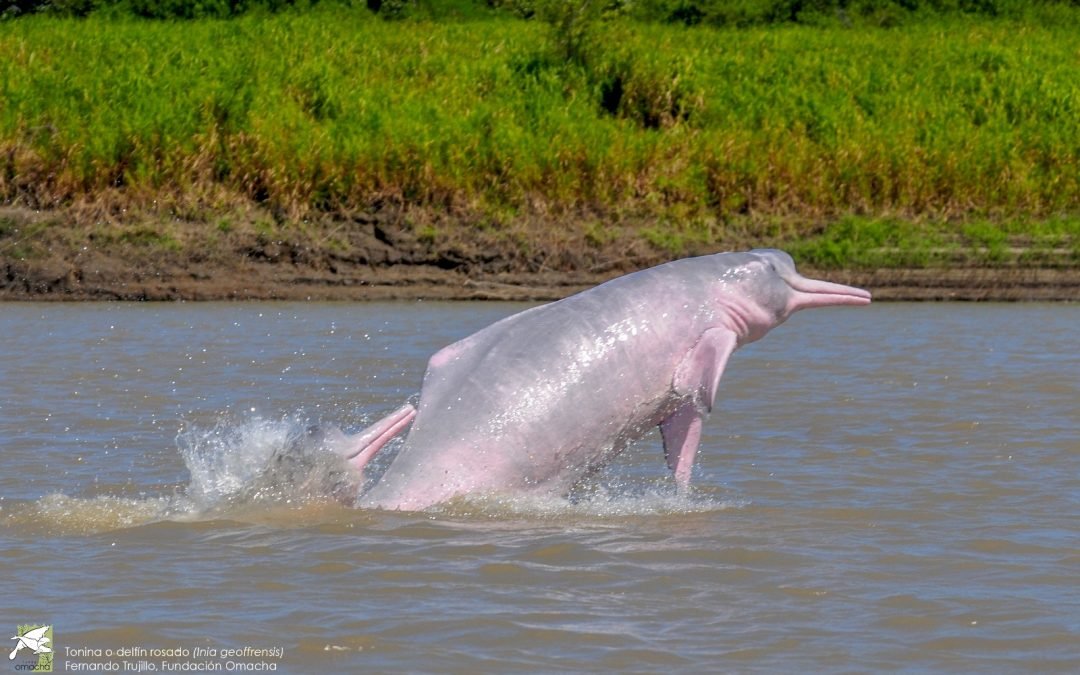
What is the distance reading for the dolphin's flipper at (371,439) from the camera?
23.3 ft

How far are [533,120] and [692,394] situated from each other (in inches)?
634

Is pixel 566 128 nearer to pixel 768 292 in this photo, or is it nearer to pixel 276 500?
pixel 768 292

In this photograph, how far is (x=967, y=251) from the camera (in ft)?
64.6

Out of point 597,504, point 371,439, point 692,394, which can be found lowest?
point 597,504

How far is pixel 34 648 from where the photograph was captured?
17.1 ft

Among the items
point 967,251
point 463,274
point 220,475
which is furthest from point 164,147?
point 220,475

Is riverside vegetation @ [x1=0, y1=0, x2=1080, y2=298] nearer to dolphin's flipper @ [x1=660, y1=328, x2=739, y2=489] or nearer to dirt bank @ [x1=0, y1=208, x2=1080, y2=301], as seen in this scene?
dirt bank @ [x1=0, y1=208, x2=1080, y2=301]

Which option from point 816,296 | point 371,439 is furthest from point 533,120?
point 371,439

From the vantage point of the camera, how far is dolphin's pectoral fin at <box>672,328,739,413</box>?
287 inches

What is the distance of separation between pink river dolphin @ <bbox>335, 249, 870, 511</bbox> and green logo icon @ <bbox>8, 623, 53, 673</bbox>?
1906 mm

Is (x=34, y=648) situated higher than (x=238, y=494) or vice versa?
(x=34, y=648)

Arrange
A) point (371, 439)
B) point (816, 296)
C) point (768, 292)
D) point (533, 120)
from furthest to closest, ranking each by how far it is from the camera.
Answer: point (533, 120), point (816, 296), point (768, 292), point (371, 439)

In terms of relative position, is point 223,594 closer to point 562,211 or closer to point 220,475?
point 220,475

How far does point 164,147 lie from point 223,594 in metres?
15.4
